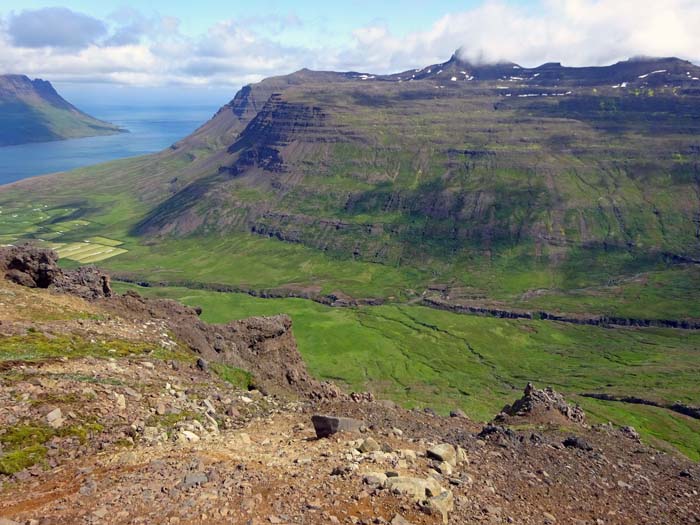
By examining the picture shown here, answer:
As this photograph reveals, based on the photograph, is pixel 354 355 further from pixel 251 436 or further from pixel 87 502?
pixel 87 502

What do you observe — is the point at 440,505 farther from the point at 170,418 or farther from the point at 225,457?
the point at 170,418

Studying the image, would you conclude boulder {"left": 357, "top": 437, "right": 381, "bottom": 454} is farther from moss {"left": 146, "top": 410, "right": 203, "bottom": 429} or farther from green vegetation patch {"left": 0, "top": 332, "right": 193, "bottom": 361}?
green vegetation patch {"left": 0, "top": 332, "right": 193, "bottom": 361}

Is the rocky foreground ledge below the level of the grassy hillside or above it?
above

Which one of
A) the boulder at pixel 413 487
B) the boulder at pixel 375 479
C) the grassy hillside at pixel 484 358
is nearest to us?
the boulder at pixel 413 487

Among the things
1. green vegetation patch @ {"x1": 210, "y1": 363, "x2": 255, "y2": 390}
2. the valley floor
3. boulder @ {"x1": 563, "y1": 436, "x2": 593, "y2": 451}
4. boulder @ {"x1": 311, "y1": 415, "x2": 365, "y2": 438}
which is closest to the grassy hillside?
boulder @ {"x1": 563, "y1": 436, "x2": 593, "y2": 451}

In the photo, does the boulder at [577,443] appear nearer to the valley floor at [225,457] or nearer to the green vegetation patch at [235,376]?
the valley floor at [225,457]

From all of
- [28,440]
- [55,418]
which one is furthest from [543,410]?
[28,440]

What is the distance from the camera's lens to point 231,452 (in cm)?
2441

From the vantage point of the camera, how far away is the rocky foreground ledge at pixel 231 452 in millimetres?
19344

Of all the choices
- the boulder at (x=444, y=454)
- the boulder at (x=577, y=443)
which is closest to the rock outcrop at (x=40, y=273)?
the boulder at (x=444, y=454)

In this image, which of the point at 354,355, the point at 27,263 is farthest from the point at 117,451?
the point at 354,355

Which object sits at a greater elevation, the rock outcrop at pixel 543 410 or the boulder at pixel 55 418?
the boulder at pixel 55 418

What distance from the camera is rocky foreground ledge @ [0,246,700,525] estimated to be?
19344 mm

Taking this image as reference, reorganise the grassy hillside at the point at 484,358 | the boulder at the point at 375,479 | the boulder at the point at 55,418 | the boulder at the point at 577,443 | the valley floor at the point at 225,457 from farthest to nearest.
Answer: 1. the grassy hillside at the point at 484,358
2. the boulder at the point at 577,443
3. the boulder at the point at 55,418
4. the boulder at the point at 375,479
5. the valley floor at the point at 225,457
